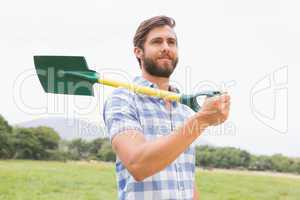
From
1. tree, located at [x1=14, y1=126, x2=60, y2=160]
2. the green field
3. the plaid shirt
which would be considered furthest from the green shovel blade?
tree, located at [x1=14, y1=126, x2=60, y2=160]

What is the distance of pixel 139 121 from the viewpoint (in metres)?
1.58

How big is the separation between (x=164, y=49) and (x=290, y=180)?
758 centimetres

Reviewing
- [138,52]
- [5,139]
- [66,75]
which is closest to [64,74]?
[66,75]

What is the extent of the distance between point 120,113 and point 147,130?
17 centimetres

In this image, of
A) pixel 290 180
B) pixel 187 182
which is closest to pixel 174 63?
pixel 187 182

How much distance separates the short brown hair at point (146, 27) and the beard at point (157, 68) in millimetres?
92

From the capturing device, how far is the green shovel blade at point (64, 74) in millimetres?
2395

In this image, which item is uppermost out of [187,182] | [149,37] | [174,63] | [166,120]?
[149,37]

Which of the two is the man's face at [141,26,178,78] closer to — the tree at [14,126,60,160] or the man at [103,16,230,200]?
the man at [103,16,230,200]

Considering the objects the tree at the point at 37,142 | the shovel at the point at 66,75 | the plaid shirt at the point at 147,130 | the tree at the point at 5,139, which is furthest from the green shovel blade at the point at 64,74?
the tree at the point at 5,139

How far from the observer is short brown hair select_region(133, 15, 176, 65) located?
1.79 m

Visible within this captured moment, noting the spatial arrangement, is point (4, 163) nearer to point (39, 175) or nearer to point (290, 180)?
point (39, 175)

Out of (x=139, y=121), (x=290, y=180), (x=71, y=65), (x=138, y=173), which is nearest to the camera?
(x=138, y=173)

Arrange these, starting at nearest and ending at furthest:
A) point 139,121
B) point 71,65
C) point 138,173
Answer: point 138,173, point 139,121, point 71,65
